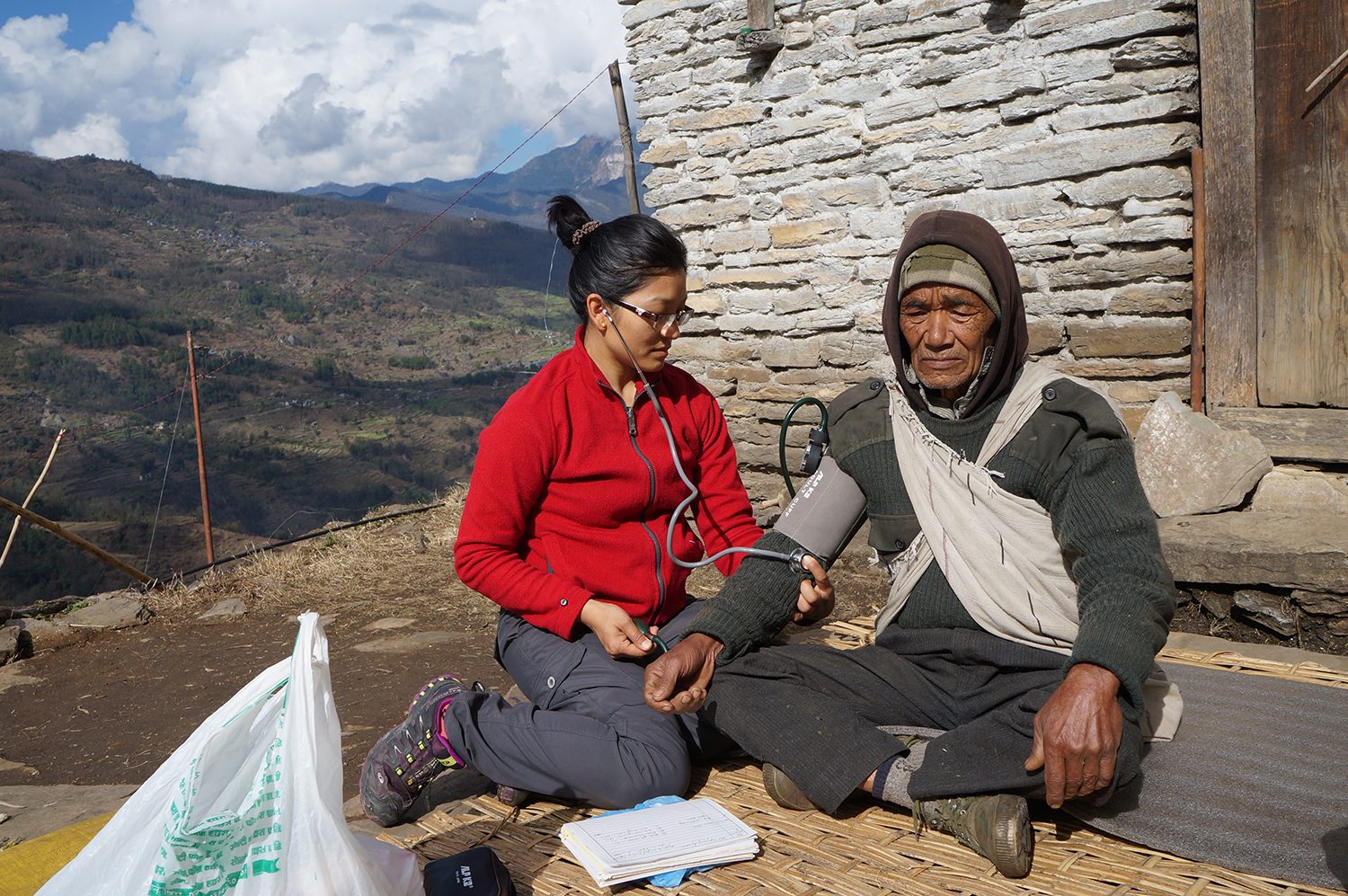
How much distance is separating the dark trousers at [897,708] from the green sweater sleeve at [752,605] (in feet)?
0.17

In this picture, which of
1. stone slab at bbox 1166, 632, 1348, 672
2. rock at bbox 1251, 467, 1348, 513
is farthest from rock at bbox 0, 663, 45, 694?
rock at bbox 1251, 467, 1348, 513

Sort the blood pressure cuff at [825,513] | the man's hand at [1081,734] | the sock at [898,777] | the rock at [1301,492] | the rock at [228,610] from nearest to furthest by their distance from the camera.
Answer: the man's hand at [1081,734], the sock at [898,777], the blood pressure cuff at [825,513], the rock at [1301,492], the rock at [228,610]

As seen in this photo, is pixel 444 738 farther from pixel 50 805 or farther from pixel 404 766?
pixel 50 805

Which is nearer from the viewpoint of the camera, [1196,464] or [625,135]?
[1196,464]

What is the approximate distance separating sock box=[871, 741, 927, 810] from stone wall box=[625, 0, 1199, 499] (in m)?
2.55

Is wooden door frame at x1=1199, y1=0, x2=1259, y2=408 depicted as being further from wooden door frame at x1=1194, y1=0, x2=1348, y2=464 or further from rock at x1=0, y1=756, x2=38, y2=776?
rock at x1=0, y1=756, x2=38, y2=776

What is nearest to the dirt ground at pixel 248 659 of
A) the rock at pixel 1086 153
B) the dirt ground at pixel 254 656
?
the dirt ground at pixel 254 656

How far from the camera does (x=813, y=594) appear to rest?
93.6 inches

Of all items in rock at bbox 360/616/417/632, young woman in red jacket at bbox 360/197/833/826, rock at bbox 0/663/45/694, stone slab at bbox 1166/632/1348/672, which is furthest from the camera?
rock at bbox 360/616/417/632

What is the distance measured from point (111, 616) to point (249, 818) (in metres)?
4.78

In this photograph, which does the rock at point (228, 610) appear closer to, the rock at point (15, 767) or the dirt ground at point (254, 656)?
the dirt ground at point (254, 656)

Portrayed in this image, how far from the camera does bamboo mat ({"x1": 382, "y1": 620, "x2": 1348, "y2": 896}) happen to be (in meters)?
1.83

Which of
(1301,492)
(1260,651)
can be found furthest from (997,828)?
(1301,492)

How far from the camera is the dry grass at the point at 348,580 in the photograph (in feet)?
18.2
